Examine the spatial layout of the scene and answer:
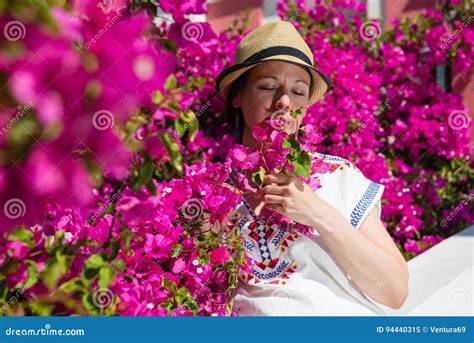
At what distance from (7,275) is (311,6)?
15.0 ft

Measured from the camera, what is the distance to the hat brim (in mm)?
1754

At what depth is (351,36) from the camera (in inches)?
174

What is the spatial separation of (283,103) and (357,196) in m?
0.39

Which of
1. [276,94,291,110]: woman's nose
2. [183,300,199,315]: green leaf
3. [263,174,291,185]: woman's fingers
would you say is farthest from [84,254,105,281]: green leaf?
[276,94,291,110]: woman's nose

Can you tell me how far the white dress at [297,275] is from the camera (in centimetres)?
154

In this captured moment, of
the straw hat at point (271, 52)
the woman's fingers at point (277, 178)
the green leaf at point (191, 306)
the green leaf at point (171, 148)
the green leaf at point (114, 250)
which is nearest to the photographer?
the green leaf at point (171, 148)

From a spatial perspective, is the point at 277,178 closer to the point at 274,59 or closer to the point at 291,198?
the point at 291,198

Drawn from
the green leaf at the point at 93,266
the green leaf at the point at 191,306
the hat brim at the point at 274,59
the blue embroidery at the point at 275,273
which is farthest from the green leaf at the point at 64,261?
the hat brim at the point at 274,59

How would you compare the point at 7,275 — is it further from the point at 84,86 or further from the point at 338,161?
the point at 338,161

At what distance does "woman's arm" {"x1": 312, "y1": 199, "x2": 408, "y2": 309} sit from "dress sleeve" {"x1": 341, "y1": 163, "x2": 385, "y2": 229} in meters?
0.04

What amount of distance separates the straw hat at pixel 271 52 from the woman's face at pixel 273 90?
30 mm

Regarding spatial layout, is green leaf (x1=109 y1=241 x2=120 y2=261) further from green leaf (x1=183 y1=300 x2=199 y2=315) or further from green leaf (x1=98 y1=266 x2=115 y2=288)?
green leaf (x1=183 y1=300 x2=199 y2=315)

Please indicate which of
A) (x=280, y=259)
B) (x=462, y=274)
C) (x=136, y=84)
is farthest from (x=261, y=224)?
(x=462, y=274)

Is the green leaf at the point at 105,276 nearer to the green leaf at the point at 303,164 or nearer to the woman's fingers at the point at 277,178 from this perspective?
the green leaf at the point at 303,164
